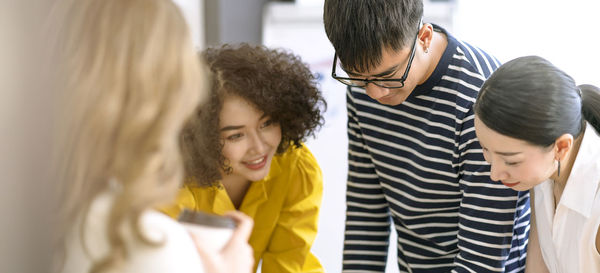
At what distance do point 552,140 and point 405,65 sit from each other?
1.00 feet

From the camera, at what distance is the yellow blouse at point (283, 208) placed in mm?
1529

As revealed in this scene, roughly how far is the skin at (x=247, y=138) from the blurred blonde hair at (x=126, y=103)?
1.84ft

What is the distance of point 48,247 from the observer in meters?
1.45

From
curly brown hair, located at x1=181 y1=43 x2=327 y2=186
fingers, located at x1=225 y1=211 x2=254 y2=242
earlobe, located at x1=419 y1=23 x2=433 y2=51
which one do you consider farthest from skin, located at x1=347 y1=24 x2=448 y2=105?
fingers, located at x1=225 y1=211 x2=254 y2=242

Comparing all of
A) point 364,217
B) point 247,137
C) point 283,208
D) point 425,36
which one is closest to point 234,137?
point 247,137

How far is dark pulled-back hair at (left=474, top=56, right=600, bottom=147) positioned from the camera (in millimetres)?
1093

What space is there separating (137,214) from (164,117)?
0.13 metres

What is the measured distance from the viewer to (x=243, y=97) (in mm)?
1434

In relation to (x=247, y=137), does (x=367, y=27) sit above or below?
above

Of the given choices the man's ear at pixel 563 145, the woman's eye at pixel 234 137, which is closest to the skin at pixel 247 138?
the woman's eye at pixel 234 137

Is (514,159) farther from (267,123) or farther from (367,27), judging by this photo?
(267,123)

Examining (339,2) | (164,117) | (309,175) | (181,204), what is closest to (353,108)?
(309,175)

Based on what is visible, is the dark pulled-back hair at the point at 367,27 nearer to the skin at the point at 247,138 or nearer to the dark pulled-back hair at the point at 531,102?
the dark pulled-back hair at the point at 531,102

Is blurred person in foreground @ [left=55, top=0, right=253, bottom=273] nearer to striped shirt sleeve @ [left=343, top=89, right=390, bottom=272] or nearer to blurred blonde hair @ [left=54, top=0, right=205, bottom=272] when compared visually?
blurred blonde hair @ [left=54, top=0, right=205, bottom=272]
